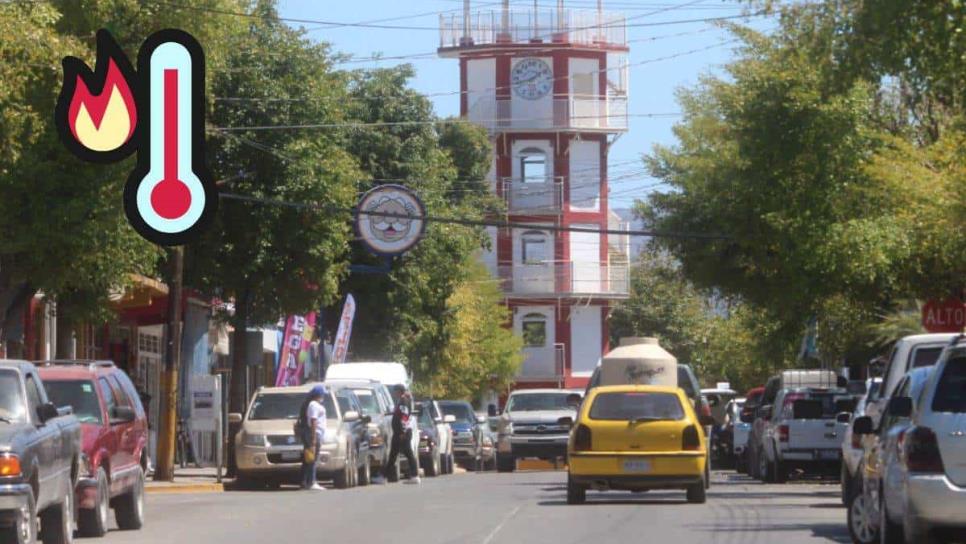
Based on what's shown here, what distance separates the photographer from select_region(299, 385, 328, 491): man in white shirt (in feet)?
110

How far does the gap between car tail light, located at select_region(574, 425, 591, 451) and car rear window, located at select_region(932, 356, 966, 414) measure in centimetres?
1031

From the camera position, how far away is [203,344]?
52750 millimetres

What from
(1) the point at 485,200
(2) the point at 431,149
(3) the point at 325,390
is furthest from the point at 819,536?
(1) the point at 485,200

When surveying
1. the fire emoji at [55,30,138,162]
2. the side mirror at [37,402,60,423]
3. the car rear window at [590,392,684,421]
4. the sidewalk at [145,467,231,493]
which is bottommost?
the sidewalk at [145,467,231,493]

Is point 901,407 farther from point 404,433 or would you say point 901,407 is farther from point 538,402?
point 538,402

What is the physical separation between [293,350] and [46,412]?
106 feet

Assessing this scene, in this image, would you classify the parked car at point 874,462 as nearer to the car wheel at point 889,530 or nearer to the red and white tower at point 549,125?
the car wheel at point 889,530

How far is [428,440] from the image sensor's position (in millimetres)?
44781

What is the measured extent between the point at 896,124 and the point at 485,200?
36.4 m

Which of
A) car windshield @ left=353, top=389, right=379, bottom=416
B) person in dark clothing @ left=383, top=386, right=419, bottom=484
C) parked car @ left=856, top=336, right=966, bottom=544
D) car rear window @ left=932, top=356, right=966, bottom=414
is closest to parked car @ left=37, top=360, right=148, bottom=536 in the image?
parked car @ left=856, top=336, right=966, bottom=544

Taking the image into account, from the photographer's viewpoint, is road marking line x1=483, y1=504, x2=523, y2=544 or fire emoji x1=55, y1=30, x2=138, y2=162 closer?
fire emoji x1=55, y1=30, x2=138, y2=162

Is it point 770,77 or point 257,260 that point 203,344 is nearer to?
point 257,260

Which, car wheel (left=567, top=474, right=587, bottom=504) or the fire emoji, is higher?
the fire emoji

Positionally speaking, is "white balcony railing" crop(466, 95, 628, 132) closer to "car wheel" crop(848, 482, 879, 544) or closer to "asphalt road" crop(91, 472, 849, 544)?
"asphalt road" crop(91, 472, 849, 544)
